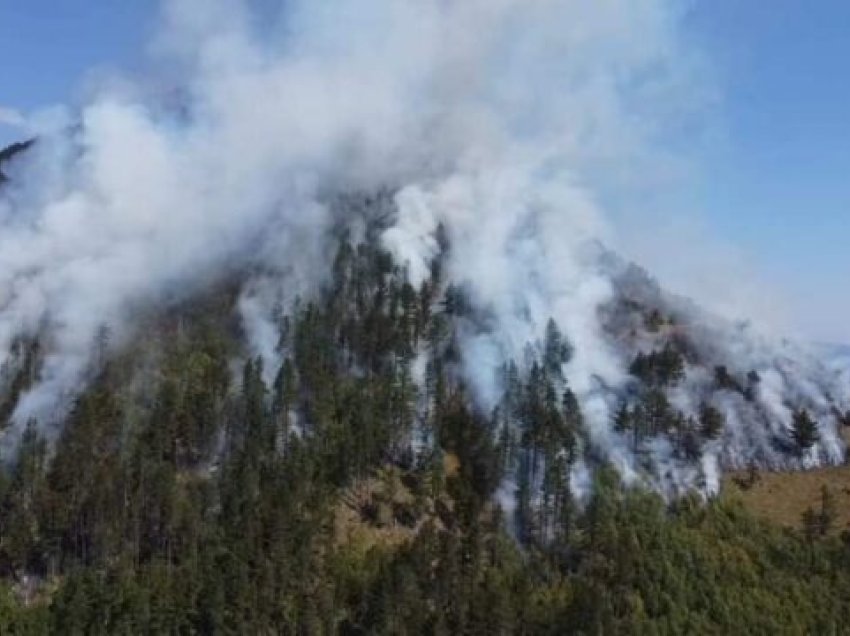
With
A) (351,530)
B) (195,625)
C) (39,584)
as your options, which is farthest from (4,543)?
(351,530)

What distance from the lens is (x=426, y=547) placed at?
186 meters

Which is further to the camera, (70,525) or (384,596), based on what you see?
(70,525)

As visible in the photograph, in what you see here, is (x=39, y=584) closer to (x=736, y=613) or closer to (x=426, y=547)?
(x=426, y=547)

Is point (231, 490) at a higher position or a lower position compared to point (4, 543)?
higher

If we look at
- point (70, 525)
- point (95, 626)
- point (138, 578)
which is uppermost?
point (70, 525)

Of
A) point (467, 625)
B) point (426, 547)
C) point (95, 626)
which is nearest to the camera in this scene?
point (95, 626)

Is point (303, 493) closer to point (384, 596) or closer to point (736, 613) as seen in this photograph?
point (384, 596)

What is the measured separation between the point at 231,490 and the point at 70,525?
29.0 metres

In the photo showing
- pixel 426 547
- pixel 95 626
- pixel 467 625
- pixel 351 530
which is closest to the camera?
pixel 95 626

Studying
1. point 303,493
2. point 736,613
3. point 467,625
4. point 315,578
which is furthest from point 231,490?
point 736,613

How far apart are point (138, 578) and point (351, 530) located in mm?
40346

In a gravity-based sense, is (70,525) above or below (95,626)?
above

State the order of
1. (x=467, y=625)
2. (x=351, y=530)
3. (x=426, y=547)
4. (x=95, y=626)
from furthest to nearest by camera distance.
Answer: (x=351, y=530) → (x=426, y=547) → (x=467, y=625) → (x=95, y=626)

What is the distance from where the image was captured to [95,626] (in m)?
161
